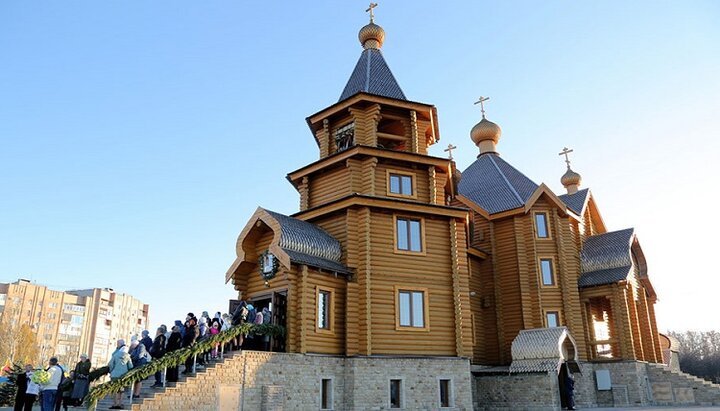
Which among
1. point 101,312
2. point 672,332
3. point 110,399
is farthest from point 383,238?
point 672,332

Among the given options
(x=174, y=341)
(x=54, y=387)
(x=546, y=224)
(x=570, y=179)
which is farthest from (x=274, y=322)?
(x=570, y=179)

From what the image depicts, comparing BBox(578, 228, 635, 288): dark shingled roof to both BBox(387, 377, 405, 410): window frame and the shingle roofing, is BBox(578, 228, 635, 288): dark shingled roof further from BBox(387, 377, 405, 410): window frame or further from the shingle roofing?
BBox(387, 377, 405, 410): window frame

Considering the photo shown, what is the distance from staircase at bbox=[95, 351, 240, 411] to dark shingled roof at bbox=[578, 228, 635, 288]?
17494 mm

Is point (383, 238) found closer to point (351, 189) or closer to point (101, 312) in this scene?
point (351, 189)

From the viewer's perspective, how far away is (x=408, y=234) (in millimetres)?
19016

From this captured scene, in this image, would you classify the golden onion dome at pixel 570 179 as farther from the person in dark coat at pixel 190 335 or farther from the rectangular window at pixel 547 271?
the person in dark coat at pixel 190 335

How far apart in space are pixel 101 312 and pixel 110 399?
8480 cm

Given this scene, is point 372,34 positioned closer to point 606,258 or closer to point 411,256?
point 411,256

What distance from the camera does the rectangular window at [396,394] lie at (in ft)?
55.9

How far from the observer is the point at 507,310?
2477cm

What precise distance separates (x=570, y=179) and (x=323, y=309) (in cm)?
2182

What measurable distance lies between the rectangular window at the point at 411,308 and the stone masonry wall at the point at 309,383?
3.90ft

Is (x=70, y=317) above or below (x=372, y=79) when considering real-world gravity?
below

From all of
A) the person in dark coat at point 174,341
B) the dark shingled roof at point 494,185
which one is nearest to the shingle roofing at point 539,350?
the dark shingled roof at point 494,185
